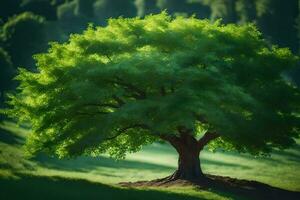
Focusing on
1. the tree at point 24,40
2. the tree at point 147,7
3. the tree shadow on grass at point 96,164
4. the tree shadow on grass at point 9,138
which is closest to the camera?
the tree shadow on grass at point 96,164

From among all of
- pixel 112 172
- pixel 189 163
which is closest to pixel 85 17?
pixel 112 172

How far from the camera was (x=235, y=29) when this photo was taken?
28.6 metres

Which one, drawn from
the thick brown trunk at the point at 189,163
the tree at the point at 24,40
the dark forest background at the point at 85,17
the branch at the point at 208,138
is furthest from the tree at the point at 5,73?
the branch at the point at 208,138

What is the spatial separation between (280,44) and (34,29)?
5836cm

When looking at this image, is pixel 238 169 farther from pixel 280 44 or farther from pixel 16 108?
pixel 280 44

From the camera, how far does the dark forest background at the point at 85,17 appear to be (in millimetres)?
82938

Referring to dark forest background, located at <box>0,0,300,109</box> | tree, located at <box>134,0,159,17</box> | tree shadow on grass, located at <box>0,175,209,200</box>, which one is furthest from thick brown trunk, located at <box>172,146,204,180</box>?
tree, located at <box>134,0,159,17</box>

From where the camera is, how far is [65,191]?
2356cm

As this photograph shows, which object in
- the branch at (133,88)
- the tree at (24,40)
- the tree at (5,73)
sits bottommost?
the branch at (133,88)

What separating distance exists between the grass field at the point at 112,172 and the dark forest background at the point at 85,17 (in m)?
23.9

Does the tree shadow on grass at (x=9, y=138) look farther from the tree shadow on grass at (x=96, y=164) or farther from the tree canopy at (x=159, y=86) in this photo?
→ the tree canopy at (x=159, y=86)

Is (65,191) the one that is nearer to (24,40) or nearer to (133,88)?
(133,88)

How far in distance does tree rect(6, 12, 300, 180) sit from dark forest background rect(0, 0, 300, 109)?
40400 mm

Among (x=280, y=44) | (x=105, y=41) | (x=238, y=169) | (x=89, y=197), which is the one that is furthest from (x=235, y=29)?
(x=280, y=44)
